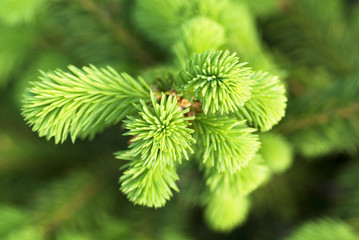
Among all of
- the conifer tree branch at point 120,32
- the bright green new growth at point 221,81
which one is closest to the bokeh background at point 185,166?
the conifer tree branch at point 120,32

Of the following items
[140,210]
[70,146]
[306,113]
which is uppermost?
[306,113]

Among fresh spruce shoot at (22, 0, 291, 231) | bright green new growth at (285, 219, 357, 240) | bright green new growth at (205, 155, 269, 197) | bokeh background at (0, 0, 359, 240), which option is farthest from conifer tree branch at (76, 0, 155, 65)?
bright green new growth at (285, 219, 357, 240)

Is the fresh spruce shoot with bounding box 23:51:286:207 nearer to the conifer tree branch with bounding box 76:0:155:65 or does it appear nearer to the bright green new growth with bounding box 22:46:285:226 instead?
the bright green new growth with bounding box 22:46:285:226

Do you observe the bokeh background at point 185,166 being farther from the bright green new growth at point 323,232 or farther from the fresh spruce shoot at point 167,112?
the fresh spruce shoot at point 167,112

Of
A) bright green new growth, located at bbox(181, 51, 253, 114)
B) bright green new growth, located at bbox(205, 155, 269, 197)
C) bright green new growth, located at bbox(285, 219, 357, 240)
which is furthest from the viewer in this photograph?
bright green new growth, located at bbox(285, 219, 357, 240)

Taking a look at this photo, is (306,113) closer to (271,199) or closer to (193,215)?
(271,199)

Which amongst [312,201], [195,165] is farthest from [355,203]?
[195,165]

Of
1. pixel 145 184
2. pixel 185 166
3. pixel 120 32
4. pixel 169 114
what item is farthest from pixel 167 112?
pixel 120 32

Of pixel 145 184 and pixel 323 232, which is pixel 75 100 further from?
pixel 323 232
